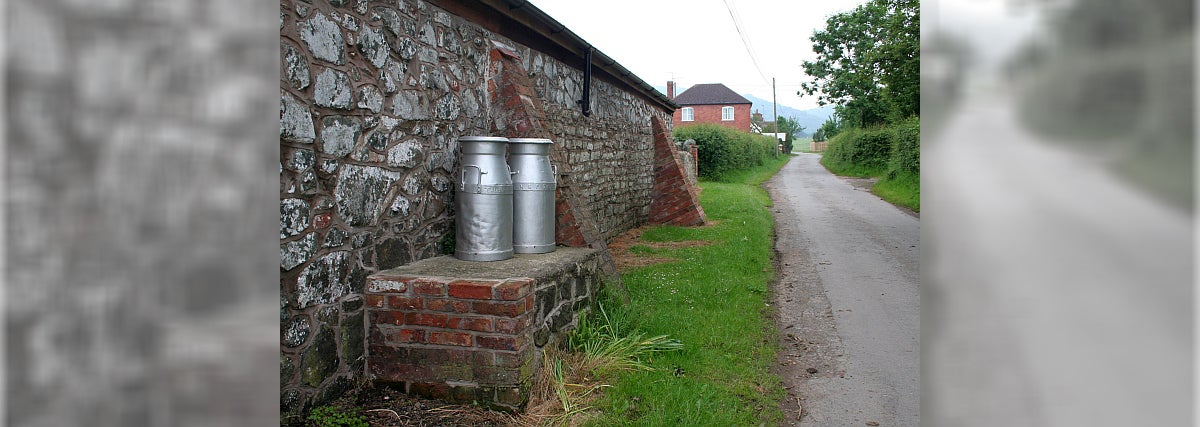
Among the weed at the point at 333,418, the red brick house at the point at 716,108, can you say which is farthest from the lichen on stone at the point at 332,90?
the red brick house at the point at 716,108

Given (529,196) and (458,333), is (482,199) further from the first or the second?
(458,333)

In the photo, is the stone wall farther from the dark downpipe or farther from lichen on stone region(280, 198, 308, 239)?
the dark downpipe

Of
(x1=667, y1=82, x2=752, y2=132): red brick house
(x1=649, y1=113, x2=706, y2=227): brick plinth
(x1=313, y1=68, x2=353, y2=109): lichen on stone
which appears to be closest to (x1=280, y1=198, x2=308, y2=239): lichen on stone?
(x1=313, y1=68, x2=353, y2=109): lichen on stone

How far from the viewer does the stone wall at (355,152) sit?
3.27 m

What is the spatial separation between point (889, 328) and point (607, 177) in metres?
4.77

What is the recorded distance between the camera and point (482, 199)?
172 inches

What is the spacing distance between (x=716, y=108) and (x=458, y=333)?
208ft

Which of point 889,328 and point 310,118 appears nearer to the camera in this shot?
point 310,118

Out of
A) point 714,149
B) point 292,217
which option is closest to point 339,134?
point 292,217

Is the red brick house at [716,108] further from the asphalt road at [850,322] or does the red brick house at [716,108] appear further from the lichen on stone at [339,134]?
the lichen on stone at [339,134]

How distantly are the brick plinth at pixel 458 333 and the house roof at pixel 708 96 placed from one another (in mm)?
61833
